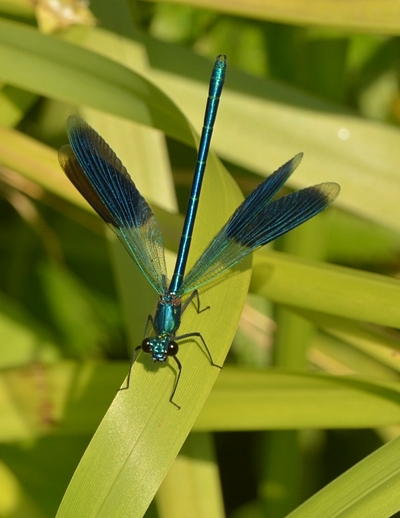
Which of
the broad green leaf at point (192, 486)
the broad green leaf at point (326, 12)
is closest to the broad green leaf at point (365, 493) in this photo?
the broad green leaf at point (192, 486)

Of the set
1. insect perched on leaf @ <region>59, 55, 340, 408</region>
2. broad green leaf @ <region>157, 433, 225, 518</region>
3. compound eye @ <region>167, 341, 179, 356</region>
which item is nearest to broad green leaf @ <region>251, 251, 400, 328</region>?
insect perched on leaf @ <region>59, 55, 340, 408</region>

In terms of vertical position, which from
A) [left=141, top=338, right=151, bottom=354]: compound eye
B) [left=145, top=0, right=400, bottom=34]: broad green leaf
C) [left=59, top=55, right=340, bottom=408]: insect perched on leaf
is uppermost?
[left=145, top=0, right=400, bottom=34]: broad green leaf

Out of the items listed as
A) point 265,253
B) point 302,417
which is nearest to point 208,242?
point 265,253

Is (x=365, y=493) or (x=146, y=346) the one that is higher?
(x=146, y=346)

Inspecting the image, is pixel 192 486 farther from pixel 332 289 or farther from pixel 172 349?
pixel 332 289

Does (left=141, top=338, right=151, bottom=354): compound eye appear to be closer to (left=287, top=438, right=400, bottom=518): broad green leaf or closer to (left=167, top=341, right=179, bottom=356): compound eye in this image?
(left=167, top=341, right=179, bottom=356): compound eye

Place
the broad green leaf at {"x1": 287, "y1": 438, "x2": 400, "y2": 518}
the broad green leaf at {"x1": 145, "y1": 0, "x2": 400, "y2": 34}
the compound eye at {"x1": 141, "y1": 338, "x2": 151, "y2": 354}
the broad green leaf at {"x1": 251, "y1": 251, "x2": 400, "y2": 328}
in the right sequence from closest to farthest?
the broad green leaf at {"x1": 287, "y1": 438, "x2": 400, "y2": 518}, the broad green leaf at {"x1": 251, "y1": 251, "x2": 400, "y2": 328}, the compound eye at {"x1": 141, "y1": 338, "x2": 151, "y2": 354}, the broad green leaf at {"x1": 145, "y1": 0, "x2": 400, "y2": 34}

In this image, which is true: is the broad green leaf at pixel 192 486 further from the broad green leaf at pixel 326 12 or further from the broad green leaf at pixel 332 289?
the broad green leaf at pixel 326 12

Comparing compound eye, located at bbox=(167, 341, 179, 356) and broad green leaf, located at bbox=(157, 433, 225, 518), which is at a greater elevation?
compound eye, located at bbox=(167, 341, 179, 356)

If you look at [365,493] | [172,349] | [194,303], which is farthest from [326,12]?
[365,493]

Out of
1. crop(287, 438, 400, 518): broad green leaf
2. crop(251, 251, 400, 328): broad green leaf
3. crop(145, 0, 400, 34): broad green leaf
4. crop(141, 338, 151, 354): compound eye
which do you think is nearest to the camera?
crop(287, 438, 400, 518): broad green leaf
